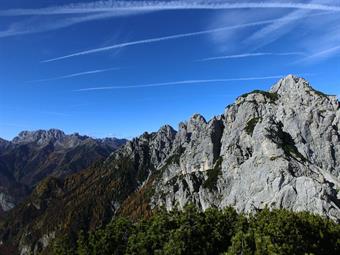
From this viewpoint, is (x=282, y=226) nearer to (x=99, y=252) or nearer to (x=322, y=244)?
(x=322, y=244)

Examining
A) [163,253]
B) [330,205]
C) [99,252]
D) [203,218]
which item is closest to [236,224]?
[203,218]

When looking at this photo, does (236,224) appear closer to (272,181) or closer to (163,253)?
(163,253)

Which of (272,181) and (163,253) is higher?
(272,181)

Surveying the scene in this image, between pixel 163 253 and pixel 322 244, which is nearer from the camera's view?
pixel 163 253

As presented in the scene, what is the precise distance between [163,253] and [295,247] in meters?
21.4

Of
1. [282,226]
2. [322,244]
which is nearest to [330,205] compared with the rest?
[322,244]

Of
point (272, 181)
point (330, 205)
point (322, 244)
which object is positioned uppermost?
point (272, 181)

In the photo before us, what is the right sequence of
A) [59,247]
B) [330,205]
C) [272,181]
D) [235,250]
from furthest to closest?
1. [272,181]
2. [330,205]
3. [59,247]
4. [235,250]

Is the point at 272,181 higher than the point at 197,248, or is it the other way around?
the point at 272,181

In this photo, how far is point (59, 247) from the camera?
87.2 meters

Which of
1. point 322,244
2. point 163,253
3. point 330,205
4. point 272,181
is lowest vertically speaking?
point 163,253

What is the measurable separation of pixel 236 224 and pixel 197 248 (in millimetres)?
12525

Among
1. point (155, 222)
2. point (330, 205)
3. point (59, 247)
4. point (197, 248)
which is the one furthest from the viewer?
point (330, 205)

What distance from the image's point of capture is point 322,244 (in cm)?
7925
